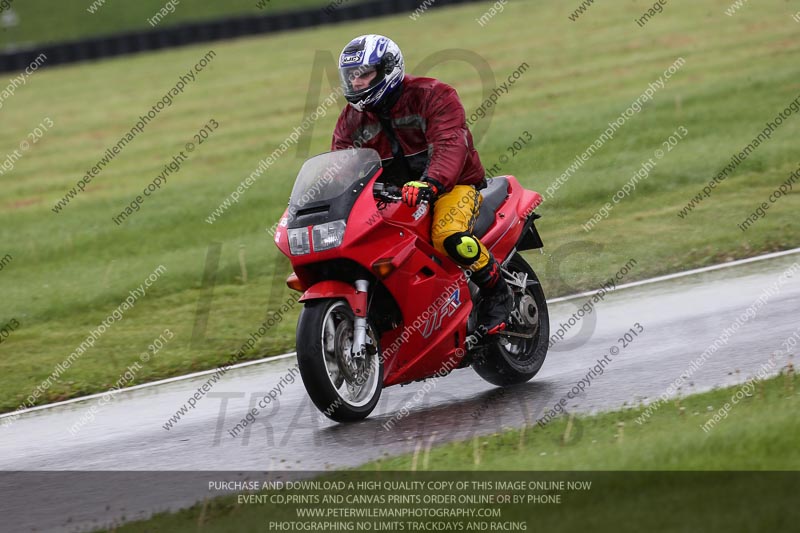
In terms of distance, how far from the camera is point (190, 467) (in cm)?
688

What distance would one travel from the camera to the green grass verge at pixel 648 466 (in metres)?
4.79

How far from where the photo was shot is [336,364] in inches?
277

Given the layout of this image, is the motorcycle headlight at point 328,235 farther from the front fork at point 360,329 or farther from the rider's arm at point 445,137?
the rider's arm at point 445,137

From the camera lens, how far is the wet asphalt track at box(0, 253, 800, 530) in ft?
21.9

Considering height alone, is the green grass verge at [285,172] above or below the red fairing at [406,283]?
below

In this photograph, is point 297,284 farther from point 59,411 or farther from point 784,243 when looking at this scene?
point 784,243

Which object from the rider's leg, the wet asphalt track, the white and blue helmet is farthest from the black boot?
the white and blue helmet

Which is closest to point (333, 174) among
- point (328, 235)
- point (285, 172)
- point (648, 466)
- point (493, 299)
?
point (328, 235)

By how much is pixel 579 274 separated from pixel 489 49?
66.6 feet

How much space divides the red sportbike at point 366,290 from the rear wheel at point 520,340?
71 millimetres

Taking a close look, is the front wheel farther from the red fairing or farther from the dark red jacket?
the dark red jacket

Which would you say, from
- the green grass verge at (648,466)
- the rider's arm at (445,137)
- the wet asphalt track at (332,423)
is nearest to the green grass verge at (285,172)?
the wet asphalt track at (332,423)

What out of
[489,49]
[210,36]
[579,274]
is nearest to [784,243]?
[579,274]

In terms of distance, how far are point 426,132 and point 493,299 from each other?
122cm
